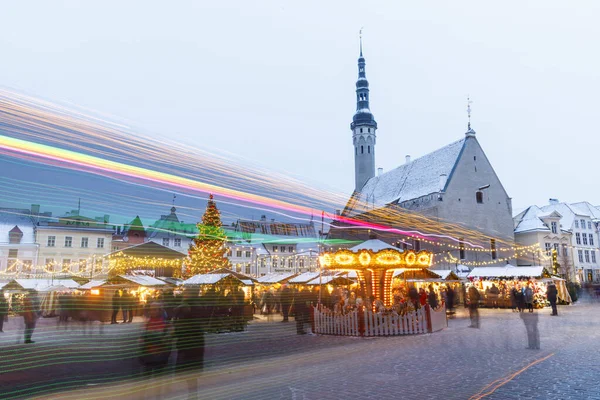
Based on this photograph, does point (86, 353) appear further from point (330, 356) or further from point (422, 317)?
point (422, 317)

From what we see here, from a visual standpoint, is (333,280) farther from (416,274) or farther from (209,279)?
(416,274)

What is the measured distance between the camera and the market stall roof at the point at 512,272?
29156mm

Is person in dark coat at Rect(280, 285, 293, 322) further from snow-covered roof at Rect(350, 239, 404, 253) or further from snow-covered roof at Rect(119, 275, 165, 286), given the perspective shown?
snow-covered roof at Rect(119, 275, 165, 286)

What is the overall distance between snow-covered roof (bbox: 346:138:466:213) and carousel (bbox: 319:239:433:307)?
27019 mm

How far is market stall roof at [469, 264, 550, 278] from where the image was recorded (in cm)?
2916

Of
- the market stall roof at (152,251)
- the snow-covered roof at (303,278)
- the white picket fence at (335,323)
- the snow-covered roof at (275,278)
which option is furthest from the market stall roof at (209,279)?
the market stall roof at (152,251)

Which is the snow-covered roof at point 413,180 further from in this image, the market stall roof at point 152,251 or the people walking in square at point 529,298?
the market stall roof at point 152,251

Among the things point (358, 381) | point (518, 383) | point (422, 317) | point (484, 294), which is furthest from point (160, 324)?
point (484, 294)

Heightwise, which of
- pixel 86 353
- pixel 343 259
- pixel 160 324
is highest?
pixel 343 259

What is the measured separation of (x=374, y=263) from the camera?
1817 cm

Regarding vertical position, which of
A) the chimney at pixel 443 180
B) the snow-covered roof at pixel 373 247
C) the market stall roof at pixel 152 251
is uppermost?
the chimney at pixel 443 180

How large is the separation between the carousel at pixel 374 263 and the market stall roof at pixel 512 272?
13.2 metres

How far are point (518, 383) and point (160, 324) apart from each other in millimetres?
6179

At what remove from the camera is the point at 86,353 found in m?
12.8
